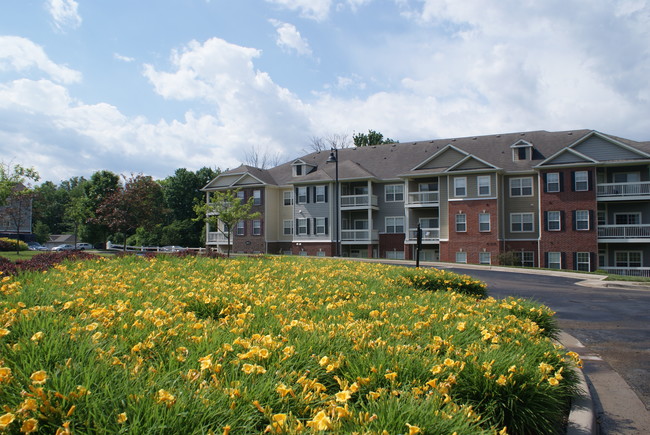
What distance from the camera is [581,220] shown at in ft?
112

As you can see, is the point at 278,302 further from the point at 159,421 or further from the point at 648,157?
the point at 648,157

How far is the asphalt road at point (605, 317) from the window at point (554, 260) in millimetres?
11440

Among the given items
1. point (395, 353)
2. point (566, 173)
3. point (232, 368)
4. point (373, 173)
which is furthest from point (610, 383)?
point (373, 173)

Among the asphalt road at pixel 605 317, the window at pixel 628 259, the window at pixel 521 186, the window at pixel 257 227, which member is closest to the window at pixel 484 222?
the window at pixel 521 186

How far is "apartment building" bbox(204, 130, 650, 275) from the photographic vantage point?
3406 centimetres

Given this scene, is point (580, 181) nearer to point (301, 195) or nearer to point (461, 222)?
point (461, 222)

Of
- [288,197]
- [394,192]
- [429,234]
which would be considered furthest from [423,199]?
[288,197]

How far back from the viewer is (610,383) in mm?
7242

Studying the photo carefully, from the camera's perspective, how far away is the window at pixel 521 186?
3738cm

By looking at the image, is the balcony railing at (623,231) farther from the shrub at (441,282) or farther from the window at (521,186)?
the shrub at (441,282)

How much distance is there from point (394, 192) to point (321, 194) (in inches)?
257

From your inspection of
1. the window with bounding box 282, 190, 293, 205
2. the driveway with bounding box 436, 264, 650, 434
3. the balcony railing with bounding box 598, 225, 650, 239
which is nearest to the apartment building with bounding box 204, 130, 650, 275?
the balcony railing with bounding box 598, 225, 650, 239

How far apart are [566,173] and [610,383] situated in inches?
1211

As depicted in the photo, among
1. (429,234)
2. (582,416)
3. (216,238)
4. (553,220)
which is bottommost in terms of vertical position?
(582,416)
